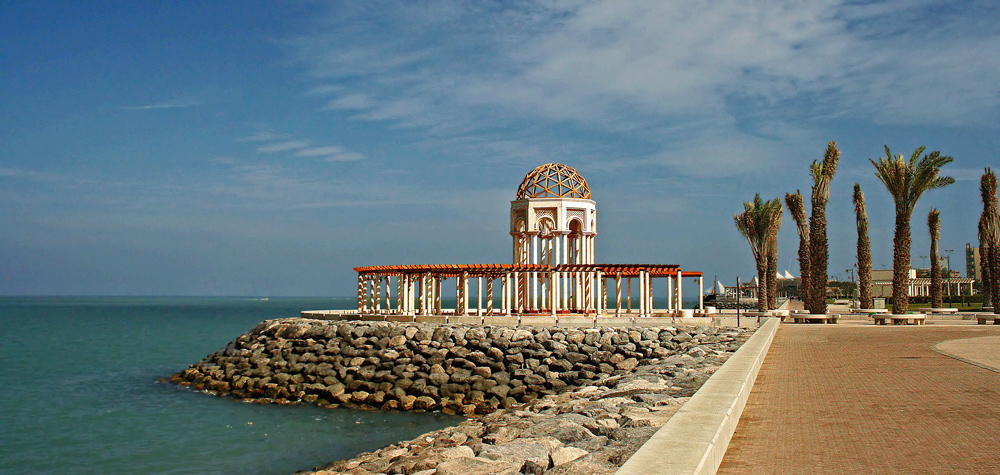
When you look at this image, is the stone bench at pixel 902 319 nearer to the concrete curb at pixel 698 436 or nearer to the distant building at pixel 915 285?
the concrete curb at pixel 698 436

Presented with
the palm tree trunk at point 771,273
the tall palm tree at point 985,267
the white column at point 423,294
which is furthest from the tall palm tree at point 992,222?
the white column at point 423,294

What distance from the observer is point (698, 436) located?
685cm

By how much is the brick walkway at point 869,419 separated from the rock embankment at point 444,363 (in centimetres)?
592

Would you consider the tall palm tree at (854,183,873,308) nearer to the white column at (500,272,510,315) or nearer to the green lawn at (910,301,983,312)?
the green lawn at (910,301,983,312)

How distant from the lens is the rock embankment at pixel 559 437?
8.54m

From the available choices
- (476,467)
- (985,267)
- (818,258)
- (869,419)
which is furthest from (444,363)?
(985,267)

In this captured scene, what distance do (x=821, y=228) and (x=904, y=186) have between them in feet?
14.0

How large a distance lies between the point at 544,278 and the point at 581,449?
76.9ft

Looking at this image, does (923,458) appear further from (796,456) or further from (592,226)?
(592,226)

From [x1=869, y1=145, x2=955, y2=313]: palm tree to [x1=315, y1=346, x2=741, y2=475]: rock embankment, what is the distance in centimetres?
2460

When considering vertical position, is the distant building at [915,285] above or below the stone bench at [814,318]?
above

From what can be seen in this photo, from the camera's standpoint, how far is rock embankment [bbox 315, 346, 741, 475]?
8539 millimetres

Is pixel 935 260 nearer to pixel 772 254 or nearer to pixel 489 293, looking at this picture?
pixel 772 254

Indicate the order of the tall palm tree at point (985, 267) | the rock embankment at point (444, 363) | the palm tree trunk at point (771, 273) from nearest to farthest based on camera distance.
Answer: the rock embankment at point (444, 363), the tall palm tree at point (985, 267), the palm tree trunk at point (771, 273)
